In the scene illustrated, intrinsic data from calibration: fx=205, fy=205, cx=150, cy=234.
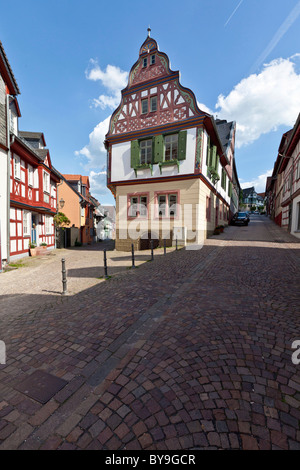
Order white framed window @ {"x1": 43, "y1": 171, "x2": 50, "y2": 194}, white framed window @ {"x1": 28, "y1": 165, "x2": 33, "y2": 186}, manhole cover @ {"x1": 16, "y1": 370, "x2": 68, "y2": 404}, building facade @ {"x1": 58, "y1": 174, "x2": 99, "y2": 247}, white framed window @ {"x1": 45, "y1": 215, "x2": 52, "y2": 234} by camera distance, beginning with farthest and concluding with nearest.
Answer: building facade @ {"x1": 58, "y1": 174, "x2": 99, "y2": 247} → white framed window @ {"x1": 45, "y1": 215, "x2": 52, "y2": 234} → white framed window @ {"x1": 43, "y1": 171, "x2": 50, "y2": 194} → white framed window @ {"x1": 28, "y1": 165, "x2": 33, "y2": 186} → manhole cover @ {"x1": 16, "y1": 370, "x2": 68, "y2": 404}

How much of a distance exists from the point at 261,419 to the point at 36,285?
6.96 m

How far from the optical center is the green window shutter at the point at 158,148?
1422 cm

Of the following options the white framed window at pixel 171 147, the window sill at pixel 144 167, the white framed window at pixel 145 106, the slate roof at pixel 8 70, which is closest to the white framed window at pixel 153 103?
the white framed window at pixel 145 106

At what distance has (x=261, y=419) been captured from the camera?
1887 mm

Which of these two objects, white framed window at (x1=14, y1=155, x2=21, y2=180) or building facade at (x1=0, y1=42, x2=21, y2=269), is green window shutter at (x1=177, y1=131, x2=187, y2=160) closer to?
building facade at (x1=0, y1=42, x2=21, y2=269)

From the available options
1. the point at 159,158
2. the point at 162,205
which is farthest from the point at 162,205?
the point at 159,158

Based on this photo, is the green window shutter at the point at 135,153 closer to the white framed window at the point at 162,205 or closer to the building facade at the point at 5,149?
the white framed window at the point at 162,205

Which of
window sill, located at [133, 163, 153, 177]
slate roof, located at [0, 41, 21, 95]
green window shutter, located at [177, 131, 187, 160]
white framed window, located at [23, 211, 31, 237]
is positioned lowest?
white framed window, located at [23, 211, 31, 237]

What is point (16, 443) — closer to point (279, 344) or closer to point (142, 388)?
point (142, 388)

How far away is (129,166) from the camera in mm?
15555

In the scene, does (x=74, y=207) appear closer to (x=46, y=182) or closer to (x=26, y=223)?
(x=46, y=182)

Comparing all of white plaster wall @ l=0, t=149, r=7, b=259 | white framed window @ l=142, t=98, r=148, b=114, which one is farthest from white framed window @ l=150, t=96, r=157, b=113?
white plaster wall @ l=0, t=149, r=7, b=259

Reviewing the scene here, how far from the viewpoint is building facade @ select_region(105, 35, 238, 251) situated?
44.6 ft

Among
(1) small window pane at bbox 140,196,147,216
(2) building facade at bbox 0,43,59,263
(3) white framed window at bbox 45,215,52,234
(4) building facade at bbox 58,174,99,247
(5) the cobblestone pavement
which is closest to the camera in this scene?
(5) the cobblestone pavement
